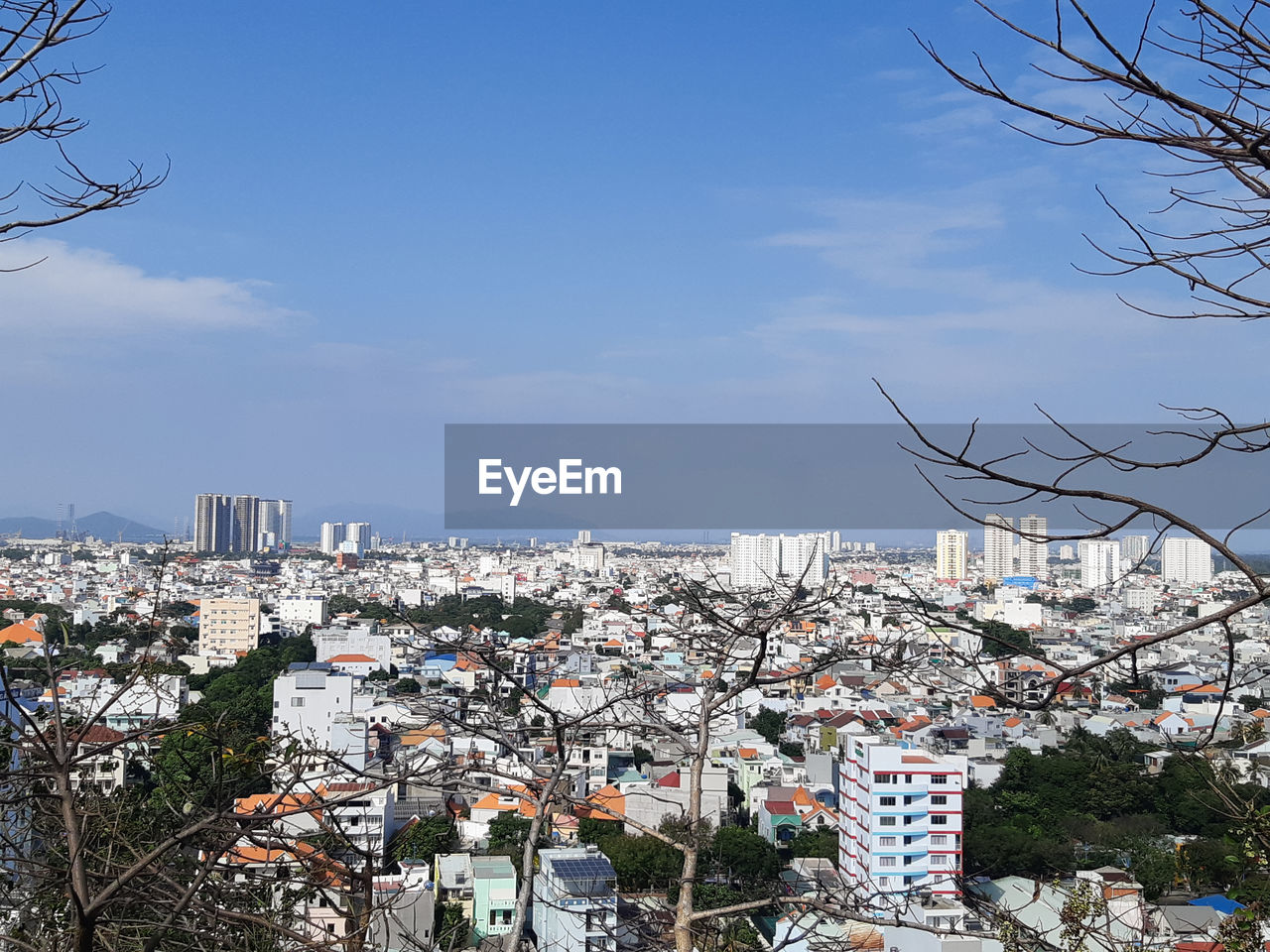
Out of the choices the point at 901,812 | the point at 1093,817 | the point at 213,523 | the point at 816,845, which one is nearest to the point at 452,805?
the point at 901,812

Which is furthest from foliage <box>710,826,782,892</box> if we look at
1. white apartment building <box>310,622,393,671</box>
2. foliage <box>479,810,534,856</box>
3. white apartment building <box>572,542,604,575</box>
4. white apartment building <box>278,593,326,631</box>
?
white apartment building <box>572,542,604,575</box>

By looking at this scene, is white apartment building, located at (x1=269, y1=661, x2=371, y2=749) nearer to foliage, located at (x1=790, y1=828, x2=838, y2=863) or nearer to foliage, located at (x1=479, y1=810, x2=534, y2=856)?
foliage, located at (x1=479, y1=810, x2=534, y2=856)

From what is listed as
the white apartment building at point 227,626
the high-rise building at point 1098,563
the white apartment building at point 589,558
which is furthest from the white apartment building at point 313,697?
the high-rise building at point 1098,563

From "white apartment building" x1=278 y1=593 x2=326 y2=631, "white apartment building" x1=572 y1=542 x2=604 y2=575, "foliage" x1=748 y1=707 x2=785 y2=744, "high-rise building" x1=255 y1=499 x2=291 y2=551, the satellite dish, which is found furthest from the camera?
"high-rise building" x1=255 y1=499 x2=291 y2=551

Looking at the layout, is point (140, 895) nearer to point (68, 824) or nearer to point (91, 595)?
point (68, 824)

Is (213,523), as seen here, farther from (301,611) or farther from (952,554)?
(952,554)

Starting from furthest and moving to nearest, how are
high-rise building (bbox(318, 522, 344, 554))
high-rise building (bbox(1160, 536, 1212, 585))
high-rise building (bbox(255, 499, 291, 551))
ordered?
high-rise building (bbox(318, 522, 344, 554)) < high-rise building (bbox(255, 499, 291, 551)) < high-rise building (bbox(1160, 536, 1212, 585))
